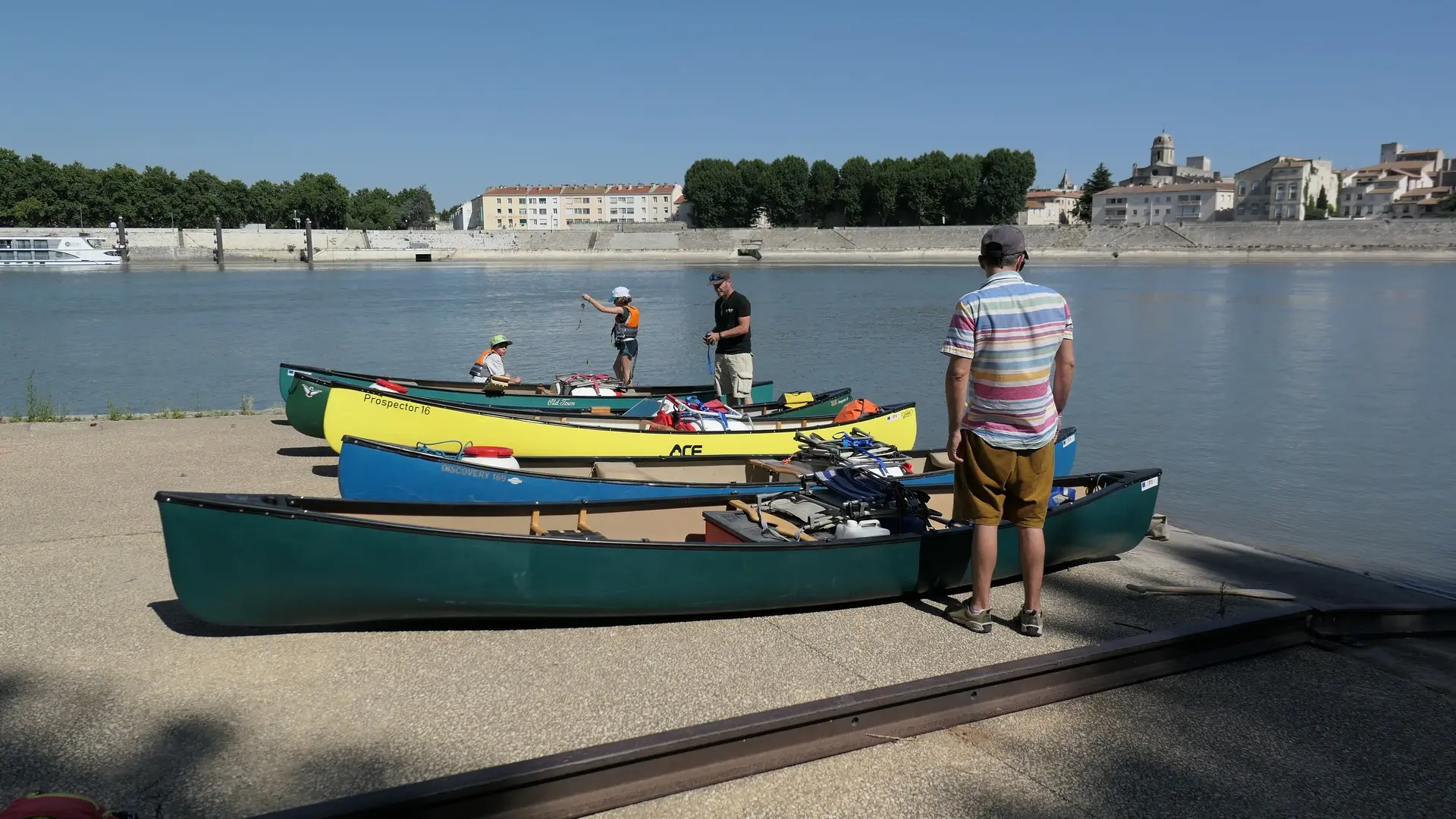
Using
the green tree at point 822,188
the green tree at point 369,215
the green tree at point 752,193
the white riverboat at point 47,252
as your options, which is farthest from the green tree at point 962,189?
the white riverboat at point 47,252

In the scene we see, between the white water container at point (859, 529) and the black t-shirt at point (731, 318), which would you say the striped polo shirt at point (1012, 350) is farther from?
the black t-shirt at point (731, 318)

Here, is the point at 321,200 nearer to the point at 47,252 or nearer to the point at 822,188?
the point at 47,252

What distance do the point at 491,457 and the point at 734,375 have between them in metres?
4.34

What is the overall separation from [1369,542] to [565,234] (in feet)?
390

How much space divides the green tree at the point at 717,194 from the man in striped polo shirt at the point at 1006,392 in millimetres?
123698

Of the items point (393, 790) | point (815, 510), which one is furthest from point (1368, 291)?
point (393, 790)

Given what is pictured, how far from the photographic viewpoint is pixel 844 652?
534 centimetres

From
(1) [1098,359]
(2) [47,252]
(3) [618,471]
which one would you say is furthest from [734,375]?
(2) [47,252]

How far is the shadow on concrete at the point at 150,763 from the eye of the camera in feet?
12.3

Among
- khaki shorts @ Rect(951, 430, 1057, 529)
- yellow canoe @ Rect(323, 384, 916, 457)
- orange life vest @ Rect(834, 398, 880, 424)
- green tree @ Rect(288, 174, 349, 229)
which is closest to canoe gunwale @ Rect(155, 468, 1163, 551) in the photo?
khaki shorts @ Rect(951, 430, 1057, 529)

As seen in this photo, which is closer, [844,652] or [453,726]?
[453,726]

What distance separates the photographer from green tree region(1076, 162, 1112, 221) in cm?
13950

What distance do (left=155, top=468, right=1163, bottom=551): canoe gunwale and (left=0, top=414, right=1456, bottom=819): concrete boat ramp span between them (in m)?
0.54

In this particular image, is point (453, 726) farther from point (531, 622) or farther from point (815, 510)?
point (815, 510)
